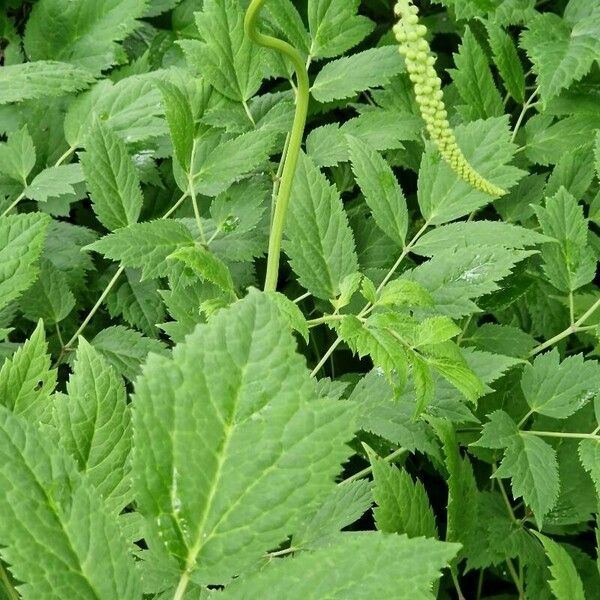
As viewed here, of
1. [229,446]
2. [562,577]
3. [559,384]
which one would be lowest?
[562,577]

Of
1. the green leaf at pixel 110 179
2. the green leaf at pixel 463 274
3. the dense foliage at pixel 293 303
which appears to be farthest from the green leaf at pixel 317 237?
the green leaf at pixel 110 179

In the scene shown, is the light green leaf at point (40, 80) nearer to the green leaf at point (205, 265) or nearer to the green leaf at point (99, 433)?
the green leaf at point (205, 265)

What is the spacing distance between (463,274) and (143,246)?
485 mm

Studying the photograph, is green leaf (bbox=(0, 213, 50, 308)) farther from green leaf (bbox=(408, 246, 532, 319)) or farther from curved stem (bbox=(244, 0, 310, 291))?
green leaf (bbox=(408, 246, 532, 319))

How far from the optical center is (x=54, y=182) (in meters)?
1.39

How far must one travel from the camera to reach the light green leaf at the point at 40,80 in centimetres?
141

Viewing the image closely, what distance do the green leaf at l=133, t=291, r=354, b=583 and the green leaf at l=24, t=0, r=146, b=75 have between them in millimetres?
1169

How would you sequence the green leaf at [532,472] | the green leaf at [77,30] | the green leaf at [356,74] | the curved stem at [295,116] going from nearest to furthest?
the curved stem at [295,116]
the green leaf at [532,472]
the green leaf at [356,74]
the green leaf at [77,30]

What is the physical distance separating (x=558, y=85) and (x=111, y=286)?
87 cm

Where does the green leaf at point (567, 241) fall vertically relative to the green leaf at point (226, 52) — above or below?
below

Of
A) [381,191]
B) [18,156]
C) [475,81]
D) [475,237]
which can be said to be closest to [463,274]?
[475,237]

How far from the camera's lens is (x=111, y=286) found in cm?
141

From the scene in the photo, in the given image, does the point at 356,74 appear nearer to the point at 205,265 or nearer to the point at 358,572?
the point at 205,265

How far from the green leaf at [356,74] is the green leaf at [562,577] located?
78 centimetres
